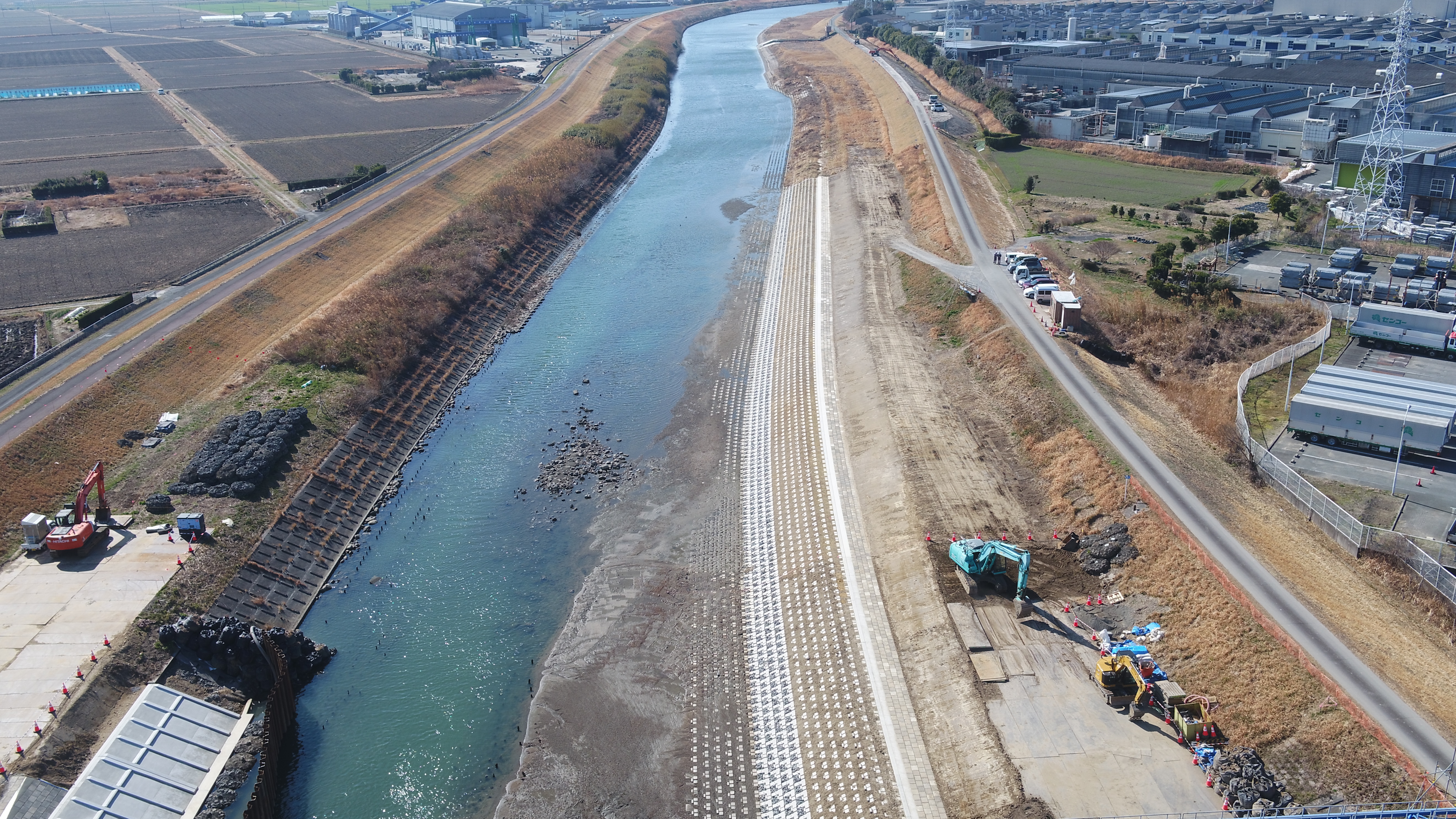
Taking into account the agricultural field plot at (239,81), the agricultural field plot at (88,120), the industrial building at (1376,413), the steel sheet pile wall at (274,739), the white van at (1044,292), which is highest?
the agricultural field plot at (239,81)

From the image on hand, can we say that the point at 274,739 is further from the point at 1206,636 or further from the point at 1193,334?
the point at 1193,334

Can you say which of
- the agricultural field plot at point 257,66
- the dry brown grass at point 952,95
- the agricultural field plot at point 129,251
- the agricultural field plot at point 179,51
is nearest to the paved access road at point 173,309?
the agricultural field plot at point 129,251

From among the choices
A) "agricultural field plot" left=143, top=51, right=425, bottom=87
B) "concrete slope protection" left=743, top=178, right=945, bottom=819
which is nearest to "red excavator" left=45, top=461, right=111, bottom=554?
"concrete slope protection" left=743, top=178, right=945, bottom=819

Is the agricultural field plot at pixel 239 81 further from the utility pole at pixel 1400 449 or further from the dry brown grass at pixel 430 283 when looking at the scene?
the utility pole at pixel 1400 449

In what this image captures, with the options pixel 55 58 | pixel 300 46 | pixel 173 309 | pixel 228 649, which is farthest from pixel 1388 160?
pixel 55 58

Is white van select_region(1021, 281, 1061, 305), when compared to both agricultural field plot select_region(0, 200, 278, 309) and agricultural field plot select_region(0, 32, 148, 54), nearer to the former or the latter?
agricultural field plot select_region(0, 200, 278, 309)

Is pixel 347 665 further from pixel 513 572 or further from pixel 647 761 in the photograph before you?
pixel 647 761
